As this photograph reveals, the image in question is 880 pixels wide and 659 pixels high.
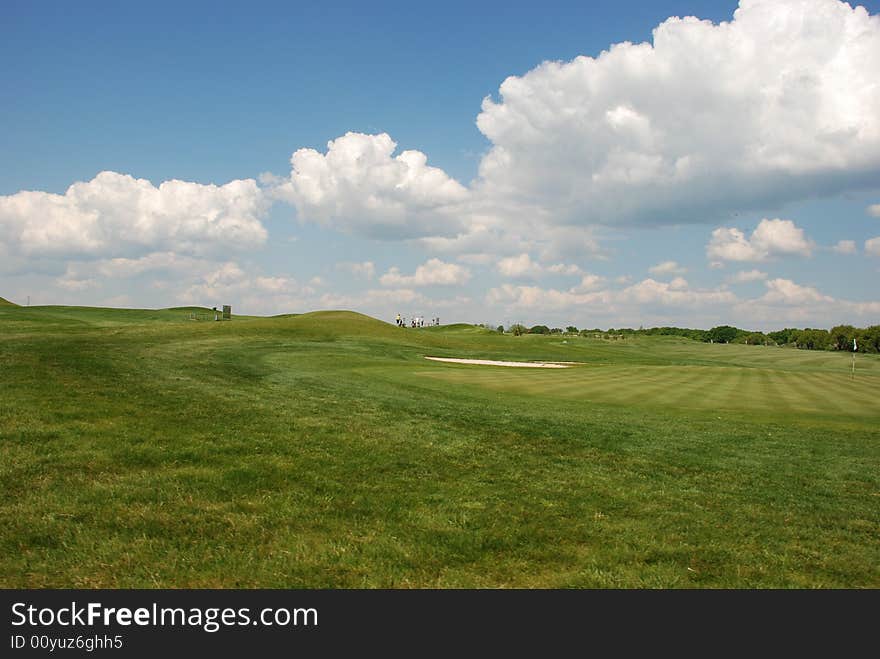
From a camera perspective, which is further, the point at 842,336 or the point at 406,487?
the point at 842,336

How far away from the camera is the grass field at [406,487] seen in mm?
7391

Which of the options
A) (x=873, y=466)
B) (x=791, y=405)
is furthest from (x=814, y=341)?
(x=873, y=466)

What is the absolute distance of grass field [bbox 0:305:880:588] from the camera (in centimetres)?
739

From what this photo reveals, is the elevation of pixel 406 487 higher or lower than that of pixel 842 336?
lower

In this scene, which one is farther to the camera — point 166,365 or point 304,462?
point 166,365

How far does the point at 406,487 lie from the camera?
10891 millimetres

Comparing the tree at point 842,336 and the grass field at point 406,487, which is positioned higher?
the tree at point 842,336

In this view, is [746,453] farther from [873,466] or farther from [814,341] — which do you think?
[814,341]

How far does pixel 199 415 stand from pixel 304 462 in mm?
5310

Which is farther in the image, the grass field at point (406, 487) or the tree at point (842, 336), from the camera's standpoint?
the tree at point (842, 336)

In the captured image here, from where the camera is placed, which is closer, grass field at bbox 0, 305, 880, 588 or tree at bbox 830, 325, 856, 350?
grass field at bbox 0, 305, 880, 588

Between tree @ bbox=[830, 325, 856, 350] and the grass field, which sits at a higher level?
tree @ bbox=[830, 325, 856, 350]

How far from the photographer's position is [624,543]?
8.51 meters
